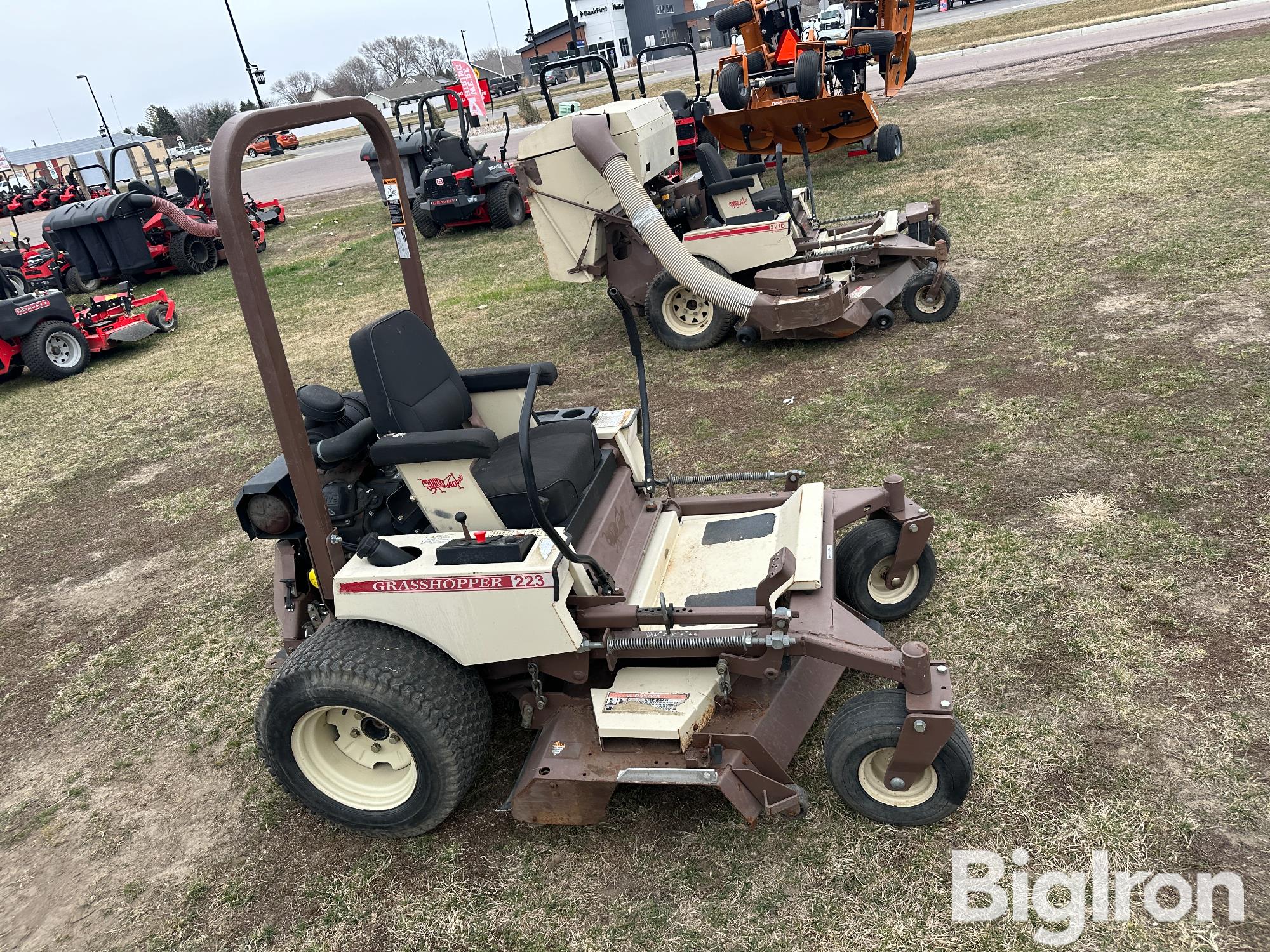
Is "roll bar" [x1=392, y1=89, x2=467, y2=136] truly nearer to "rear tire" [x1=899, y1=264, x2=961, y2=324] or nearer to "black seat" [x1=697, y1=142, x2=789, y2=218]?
"black seat" [x1=697, y1=142, x2=789, y2=218]

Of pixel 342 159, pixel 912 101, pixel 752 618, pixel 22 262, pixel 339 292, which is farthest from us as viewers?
pixel 342 159

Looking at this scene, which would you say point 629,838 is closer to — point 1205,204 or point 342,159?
point 1205,204

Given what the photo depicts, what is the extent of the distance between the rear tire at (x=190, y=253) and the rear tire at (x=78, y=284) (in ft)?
3.93

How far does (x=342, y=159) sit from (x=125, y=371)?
22.2m

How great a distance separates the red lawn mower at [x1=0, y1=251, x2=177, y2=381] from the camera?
31.1ft

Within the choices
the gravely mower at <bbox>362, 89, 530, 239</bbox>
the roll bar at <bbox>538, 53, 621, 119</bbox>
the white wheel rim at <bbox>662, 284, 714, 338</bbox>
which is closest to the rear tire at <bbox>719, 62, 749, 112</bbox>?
the gravely mower at <bbox>362, 89, 530, 239</bbox>

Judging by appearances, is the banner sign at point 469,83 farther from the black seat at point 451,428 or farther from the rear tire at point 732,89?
the black seat at point 451,428

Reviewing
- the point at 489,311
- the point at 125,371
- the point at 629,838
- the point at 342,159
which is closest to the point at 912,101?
the point at 489,311

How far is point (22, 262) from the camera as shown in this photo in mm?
13180

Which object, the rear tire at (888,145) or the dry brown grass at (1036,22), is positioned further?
the dry brown grass at (1036,22)

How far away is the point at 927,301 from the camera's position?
684 centimetres

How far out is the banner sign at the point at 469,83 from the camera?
16969mm

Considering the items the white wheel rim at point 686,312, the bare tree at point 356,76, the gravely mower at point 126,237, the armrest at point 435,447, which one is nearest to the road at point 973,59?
the gravely mower at point 126,237

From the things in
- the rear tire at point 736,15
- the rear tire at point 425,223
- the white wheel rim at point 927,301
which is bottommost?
the white wheel rim at point 927,301
